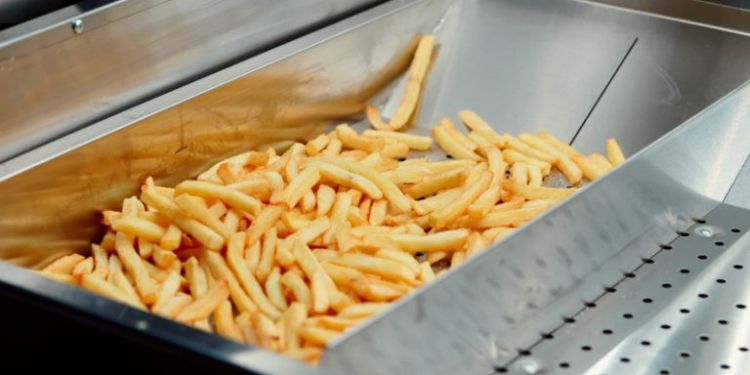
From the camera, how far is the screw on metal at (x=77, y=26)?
7.91ft

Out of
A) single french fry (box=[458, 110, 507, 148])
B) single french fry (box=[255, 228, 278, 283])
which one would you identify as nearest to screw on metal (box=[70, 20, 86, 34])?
single french fry (box=[255, 228, 278, 283])

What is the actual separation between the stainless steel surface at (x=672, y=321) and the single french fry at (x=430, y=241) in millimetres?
305

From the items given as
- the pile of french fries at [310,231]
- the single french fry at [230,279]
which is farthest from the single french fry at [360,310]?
the single french fry at [230,279]

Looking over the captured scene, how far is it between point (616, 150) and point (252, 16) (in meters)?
1.07

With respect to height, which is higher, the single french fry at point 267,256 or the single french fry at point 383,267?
the single french fry at point 383,267

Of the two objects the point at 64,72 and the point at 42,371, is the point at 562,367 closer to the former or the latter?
the point at 42,371

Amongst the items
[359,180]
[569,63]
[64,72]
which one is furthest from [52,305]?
[569,63]

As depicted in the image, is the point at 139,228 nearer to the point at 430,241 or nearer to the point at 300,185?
the point at 300,185

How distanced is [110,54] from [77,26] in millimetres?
132

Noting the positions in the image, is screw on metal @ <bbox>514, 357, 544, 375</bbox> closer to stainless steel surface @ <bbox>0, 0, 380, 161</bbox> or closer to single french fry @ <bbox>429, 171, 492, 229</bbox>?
single french fry @ <bbox>429, 171, 492, 229</bbox>

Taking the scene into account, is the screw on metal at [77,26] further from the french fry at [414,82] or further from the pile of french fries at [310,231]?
the french fry at [414,82]

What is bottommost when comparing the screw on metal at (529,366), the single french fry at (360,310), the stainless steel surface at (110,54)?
the screw on metal at (529,366)

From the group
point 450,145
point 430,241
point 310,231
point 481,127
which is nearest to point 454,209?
point 430,241

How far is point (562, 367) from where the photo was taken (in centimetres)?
213
